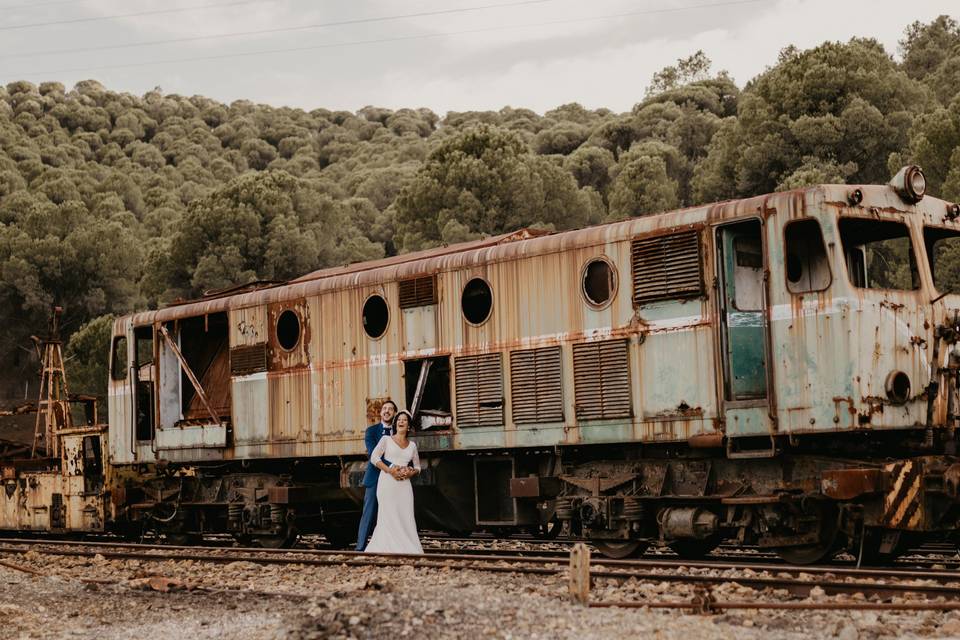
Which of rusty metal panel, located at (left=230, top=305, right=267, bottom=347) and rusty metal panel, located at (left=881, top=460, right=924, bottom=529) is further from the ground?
rusty metal panel, located at (left=230, top=305, right=267, bottom=347)

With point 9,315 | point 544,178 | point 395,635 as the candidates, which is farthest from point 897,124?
point 9,315

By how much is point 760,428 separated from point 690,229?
224cm

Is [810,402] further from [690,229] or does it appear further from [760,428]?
[690,229]

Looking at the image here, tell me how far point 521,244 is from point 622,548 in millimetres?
3793

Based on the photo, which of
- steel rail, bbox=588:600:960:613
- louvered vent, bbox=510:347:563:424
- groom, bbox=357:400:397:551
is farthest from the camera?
groom, bbox=357:400:397:551

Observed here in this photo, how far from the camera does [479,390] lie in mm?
13922

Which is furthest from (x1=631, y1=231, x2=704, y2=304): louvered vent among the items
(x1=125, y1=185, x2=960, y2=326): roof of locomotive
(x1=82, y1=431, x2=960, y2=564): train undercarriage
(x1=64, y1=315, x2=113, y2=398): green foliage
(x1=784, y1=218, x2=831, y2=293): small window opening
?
(x1=64, y1=315, x2=113, y2=398): green foliage

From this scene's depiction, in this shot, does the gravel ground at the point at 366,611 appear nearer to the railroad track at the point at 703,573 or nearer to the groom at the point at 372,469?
the railroad track at the point at 703,573

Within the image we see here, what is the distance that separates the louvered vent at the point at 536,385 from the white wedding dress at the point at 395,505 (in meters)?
1.42

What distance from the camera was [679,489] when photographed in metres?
12.2

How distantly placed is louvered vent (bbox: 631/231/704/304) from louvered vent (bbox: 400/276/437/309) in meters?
3.10

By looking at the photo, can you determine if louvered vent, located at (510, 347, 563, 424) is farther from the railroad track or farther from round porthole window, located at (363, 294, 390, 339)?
round porthole window, located at (363, 294, 390, 339)

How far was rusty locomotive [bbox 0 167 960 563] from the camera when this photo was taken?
1084cm

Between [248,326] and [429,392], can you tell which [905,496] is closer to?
[429,392]
